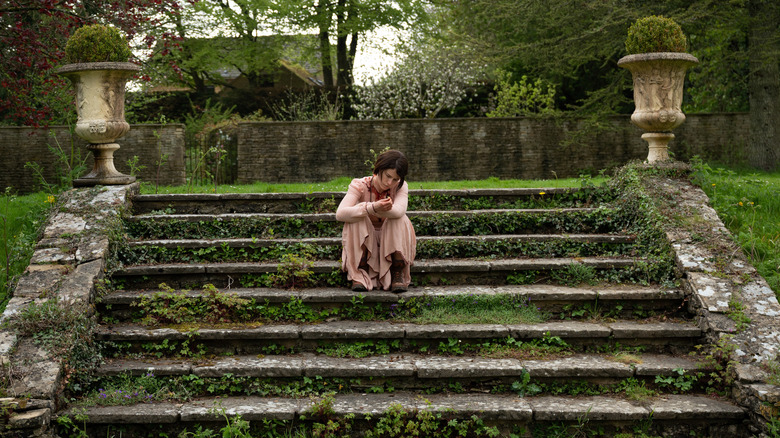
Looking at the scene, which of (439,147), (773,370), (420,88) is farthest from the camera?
(420,88)

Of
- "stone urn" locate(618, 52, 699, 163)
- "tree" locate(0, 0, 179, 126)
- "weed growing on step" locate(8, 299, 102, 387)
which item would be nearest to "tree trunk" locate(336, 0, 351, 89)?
"tree" locate(0, 0, 179, 126)

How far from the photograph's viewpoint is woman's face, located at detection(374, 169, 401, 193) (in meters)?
5.36

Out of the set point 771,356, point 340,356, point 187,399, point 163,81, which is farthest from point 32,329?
point 163,81

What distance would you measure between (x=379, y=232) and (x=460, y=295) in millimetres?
891

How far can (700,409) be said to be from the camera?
13.9 feet

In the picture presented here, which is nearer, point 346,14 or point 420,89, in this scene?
point 420,89

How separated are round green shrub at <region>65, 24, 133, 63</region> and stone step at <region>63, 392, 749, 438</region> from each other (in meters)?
4.04

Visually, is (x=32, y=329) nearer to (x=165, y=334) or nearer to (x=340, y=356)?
(x=165, y=334)

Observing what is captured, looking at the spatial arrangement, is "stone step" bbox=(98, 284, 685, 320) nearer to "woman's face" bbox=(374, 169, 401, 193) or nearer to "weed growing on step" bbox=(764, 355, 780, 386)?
"woman's face" bbox=(374, 169, 401, 193)

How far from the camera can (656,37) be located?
680 centimetres

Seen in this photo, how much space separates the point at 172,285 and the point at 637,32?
546 centimetres

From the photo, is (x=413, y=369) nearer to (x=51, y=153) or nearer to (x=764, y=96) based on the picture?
(x=51, y=153)

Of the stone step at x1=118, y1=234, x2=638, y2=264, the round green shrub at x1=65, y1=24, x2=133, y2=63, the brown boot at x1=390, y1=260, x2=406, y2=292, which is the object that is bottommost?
the brown boot at x1=390, y1=260, x2=406, y2=292

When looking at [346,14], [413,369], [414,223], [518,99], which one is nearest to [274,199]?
[414,223]
